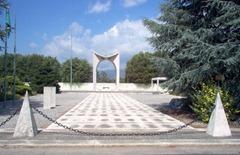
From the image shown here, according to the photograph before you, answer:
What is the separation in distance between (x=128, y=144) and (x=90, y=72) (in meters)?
79.9

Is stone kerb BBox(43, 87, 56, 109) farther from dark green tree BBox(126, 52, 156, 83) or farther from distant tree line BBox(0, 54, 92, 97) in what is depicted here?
dark green tree BBox(126, 52, 156, 83)

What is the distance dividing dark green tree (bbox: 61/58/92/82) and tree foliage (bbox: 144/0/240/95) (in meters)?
68.3

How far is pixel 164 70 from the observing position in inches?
811

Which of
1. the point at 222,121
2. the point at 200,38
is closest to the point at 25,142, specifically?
the point at 222,121

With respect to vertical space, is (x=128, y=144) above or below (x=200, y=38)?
below

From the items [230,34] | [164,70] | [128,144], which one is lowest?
[128,144]

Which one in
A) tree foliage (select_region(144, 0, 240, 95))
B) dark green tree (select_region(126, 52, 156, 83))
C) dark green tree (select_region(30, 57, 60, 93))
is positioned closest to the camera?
tree foliage (select_region(144, 0, 240, 95))

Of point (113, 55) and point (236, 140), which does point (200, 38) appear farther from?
point (113, 55)

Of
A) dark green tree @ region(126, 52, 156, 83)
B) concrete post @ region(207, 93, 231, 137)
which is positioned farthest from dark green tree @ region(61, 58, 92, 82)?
concrete post @ region(207, 93, 231, 137)

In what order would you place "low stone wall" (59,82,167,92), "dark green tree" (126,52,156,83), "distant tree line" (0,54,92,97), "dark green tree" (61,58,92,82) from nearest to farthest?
"distant tree line" (0,54,92,97), "low stone wall" (59,82,167,92), "dark green tree" (126,52,156,83), "dark green tree" (61,58,92,82)

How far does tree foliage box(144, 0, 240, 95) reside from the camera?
16.9 metres

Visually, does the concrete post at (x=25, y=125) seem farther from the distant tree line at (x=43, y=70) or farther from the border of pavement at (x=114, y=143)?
the distant tree line at (x=43, y=70)

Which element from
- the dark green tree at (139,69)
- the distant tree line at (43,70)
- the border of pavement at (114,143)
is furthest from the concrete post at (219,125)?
the dark green tree at (139,69)

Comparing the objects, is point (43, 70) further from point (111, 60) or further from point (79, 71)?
point (79, 71)
